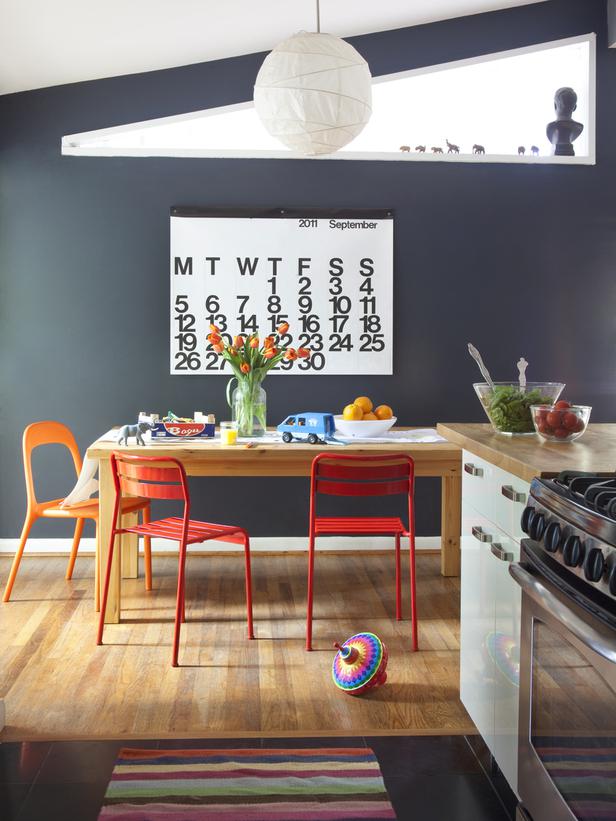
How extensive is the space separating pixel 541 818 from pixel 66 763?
1.40 metres

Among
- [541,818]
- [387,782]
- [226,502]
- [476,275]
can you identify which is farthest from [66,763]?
[476,275]

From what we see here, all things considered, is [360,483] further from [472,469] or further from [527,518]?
[527,518]

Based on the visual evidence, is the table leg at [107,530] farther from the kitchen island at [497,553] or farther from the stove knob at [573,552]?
the stove knob at [573,552]

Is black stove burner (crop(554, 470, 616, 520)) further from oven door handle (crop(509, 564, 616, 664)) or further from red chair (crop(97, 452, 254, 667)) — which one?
red chair (crop(97, 452, 254, 667))

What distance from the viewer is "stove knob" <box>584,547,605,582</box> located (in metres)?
1.49

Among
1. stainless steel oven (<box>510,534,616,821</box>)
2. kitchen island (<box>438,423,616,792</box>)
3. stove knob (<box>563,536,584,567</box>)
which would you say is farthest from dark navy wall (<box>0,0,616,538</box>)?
stove knob (<box>563,536,584,567</box>)

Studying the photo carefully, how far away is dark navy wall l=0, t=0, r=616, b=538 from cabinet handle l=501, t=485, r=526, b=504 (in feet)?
10.0

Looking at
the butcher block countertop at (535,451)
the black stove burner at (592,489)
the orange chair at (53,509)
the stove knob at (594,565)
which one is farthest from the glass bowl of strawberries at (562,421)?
the orange chair at (53,509)

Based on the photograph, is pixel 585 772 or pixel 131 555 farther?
pixel 131 555

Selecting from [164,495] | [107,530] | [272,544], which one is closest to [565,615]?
[164,495]

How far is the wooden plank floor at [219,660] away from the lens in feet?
9.34

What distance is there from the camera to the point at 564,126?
519cm

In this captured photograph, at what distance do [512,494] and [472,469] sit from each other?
42 centimetres

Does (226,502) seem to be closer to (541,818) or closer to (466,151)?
(466,151)
